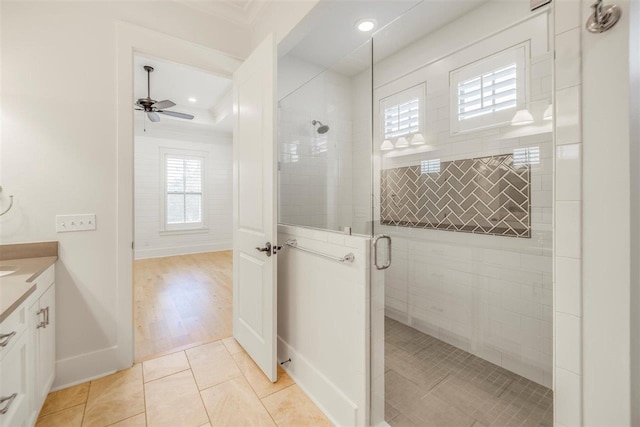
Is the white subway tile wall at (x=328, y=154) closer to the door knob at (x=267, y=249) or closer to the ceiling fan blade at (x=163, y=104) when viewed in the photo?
the door knob at (x=267, y=249)

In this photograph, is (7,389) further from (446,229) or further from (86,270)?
(446,229)

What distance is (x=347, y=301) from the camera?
1514mm

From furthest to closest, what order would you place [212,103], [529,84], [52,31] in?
1. [212,103]
2. [52,31]
3. [529,84]

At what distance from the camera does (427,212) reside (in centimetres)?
205

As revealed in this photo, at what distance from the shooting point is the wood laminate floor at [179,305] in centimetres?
248

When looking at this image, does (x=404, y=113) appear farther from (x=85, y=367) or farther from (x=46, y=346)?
(x=85, y=367)

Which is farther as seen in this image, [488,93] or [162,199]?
[162,199]

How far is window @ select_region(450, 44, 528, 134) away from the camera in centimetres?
149

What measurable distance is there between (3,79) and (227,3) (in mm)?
1637

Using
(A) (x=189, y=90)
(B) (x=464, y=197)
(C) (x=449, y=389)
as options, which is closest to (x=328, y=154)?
(B) (x=464, y=197)

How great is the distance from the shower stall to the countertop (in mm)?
1361

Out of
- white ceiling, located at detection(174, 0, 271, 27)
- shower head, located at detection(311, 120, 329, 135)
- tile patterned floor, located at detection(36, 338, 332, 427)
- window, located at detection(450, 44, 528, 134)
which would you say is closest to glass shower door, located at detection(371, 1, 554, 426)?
window, located at detection(450, 44, 528, 134)

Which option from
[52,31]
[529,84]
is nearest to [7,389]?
[52,31]

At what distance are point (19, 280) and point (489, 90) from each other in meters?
2.78
